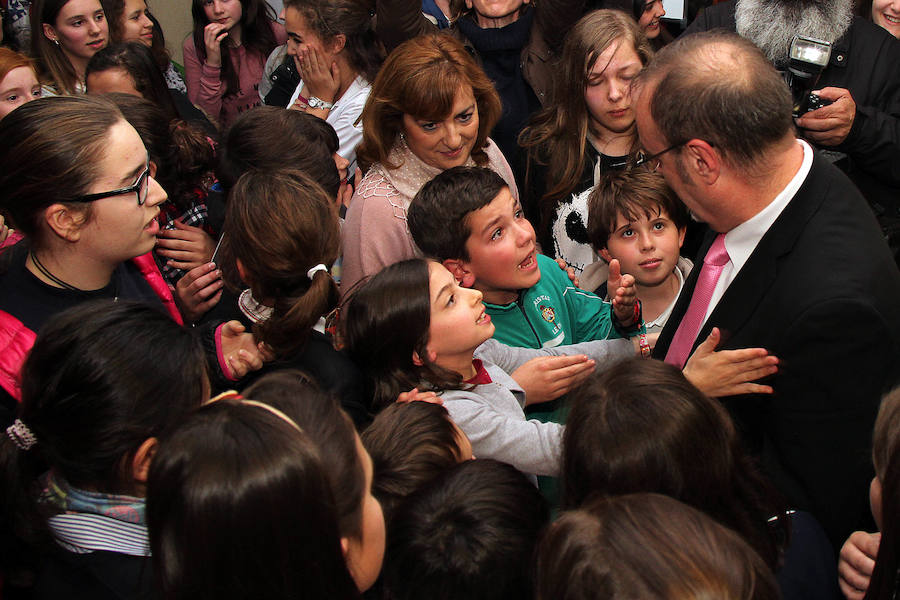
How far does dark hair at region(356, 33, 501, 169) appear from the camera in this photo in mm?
2879

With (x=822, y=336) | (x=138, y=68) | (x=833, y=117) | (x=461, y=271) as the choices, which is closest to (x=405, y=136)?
→ (x=461, y=271)

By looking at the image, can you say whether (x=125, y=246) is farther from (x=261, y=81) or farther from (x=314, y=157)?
(x=261, y=81)

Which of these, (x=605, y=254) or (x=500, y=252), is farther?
(x=605, y=254)

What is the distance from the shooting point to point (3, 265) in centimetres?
212

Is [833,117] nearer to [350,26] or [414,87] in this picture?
[414,87]

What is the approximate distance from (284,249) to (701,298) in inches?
46.7

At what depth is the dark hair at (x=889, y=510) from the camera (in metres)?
1.21

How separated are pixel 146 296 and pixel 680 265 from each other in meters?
1.98

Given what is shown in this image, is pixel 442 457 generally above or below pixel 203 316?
above

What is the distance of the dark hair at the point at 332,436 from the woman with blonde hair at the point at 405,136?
147 cm

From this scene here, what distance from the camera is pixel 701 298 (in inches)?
85.5

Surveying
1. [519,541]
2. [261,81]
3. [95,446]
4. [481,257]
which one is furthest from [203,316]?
[261,81]

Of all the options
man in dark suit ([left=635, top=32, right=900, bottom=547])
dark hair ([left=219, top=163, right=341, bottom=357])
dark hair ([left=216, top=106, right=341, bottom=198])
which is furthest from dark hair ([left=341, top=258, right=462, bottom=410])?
man in dark suit ([left=635, top=32, right=900, bottom=547])

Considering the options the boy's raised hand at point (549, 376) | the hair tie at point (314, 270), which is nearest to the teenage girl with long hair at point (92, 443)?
the hair tie at point (314, 270)
